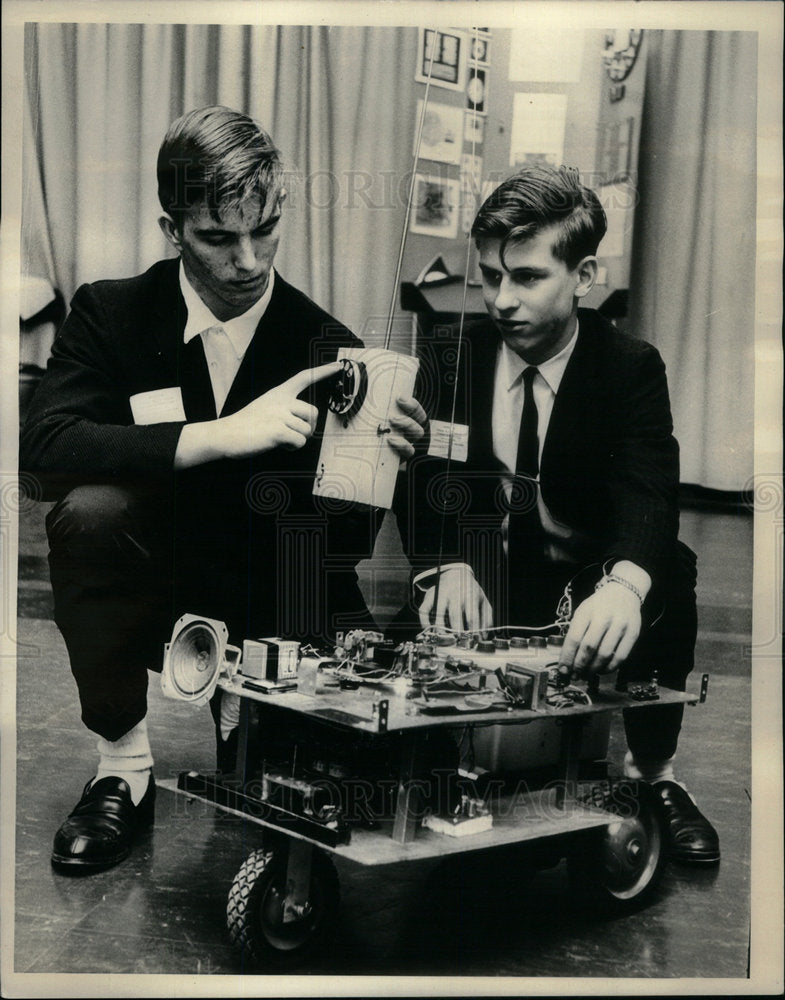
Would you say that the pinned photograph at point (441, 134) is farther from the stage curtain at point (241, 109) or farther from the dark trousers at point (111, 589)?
the dark trousers at point (111, 589)

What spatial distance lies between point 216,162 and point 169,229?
0.82ft

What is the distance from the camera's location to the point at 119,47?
10.4 ft

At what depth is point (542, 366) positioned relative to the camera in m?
3.25

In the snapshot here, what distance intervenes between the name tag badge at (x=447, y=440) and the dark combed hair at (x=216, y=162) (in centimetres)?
88

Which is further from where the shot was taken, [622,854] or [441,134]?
[441,134]

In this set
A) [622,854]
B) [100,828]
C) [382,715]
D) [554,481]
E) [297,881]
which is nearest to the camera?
[382,715]

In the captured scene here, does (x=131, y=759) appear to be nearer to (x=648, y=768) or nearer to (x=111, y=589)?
(x=111, y=589)

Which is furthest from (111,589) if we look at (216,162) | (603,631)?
(603,631)

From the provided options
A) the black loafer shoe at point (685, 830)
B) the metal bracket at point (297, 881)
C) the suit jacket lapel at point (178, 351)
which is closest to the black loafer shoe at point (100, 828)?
the metal bracket at point (297, 881)

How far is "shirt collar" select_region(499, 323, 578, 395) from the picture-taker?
322cm

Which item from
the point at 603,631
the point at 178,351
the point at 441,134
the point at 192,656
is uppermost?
the point at 441,134

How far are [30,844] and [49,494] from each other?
107cm

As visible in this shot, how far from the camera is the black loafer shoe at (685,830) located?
3148mm

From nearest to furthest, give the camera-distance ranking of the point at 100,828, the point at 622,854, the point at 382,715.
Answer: the point at 382,715
the point at 622,854
the point at 100,828
